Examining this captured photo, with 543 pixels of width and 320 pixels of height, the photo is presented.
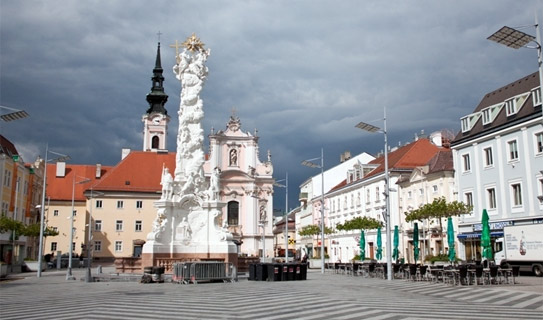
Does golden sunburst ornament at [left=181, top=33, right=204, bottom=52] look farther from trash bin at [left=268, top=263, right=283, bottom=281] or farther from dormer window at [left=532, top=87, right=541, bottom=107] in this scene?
dormer window at [left=532, top=87, right=541, bottom=107]

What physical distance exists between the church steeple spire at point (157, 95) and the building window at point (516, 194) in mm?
64112

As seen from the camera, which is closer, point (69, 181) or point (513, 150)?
point (513, 150)

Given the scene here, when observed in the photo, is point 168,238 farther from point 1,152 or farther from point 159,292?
point 1,152

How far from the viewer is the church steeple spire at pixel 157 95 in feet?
297

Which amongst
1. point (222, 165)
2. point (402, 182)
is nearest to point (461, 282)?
point (402, 182)

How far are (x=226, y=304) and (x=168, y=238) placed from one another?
667 inches

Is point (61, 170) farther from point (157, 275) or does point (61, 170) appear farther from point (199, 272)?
point (199, 272)

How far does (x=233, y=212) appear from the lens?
7119cm

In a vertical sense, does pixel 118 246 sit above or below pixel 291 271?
above

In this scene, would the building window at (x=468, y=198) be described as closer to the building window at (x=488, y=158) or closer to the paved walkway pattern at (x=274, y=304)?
the building window at (x=488, y=158)

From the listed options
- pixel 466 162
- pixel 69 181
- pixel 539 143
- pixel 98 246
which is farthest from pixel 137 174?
pixel 539 143

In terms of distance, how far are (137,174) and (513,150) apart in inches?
2042

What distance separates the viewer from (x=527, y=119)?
3472cm

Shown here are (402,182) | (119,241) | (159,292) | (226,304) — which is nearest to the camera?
(226,304)
